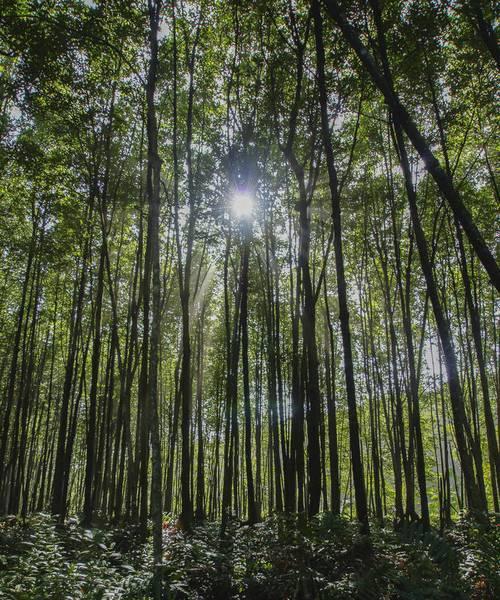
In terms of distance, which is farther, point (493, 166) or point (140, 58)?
point (493, 166)

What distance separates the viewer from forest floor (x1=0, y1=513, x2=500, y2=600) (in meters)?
3.35

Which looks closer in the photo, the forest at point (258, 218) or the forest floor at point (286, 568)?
the forest floor at point (286, 568)

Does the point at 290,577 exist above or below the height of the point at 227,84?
below

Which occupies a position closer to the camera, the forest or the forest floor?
the forest floor

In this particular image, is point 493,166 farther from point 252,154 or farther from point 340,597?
point 340,597

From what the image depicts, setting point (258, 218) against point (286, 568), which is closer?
point (286, 568)

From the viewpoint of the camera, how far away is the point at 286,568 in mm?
4359

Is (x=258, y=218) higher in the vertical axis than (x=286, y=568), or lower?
higher

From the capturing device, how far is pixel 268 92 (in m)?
8.30

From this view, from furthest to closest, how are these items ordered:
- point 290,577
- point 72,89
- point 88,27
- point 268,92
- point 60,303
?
point 60,303 → point 268,92 → point 72,89 → point 88,27 → point 290,577

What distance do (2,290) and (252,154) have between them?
27.5 feet

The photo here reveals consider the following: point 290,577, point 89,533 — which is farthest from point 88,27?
point 290,577

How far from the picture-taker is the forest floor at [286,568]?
3.35 metres

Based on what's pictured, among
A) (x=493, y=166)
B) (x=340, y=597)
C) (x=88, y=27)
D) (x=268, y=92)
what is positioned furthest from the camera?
(x=493, y=166)
